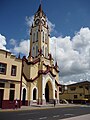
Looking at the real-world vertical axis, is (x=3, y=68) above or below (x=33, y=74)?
below

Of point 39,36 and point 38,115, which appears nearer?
point 38,115

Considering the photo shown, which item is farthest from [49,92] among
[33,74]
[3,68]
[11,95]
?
[3,68]

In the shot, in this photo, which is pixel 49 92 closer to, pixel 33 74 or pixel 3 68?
pixel 33 74

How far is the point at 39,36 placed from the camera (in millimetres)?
53688

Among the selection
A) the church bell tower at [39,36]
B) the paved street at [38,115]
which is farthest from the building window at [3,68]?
the church bell tower at [39,36]

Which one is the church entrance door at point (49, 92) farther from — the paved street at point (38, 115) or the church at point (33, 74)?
the paved street at point (38, 115)

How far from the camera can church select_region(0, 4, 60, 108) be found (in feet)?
96.6

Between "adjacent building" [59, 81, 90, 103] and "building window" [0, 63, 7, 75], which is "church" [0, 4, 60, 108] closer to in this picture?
"building window" [0, 63, 7, 75]

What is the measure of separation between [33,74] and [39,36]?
1453cm

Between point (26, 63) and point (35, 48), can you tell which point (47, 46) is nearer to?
point (35, 48)

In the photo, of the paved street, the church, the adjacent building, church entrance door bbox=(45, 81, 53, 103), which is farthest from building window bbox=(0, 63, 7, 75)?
the adjacent building

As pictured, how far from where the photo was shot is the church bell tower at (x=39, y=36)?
2099 inches

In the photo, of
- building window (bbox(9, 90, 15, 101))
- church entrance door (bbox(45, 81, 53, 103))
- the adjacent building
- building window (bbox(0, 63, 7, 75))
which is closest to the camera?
building window (bbox(0, 63, 7, 75))

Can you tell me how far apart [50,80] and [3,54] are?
20715 millimetres
